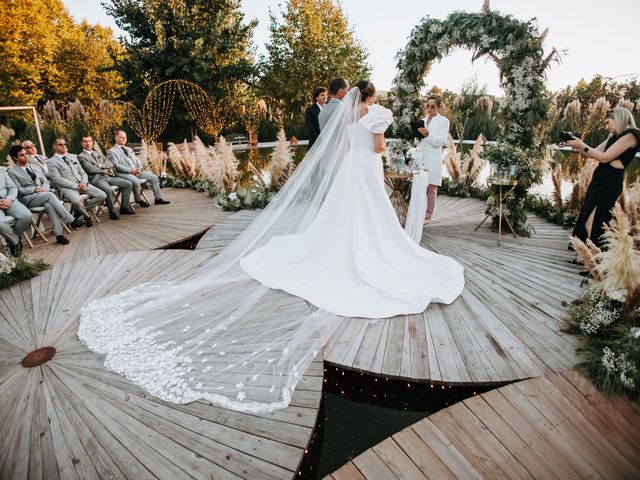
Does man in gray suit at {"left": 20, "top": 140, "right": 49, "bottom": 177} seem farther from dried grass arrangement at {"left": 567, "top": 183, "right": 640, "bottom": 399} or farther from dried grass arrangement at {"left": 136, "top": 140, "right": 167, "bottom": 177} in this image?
dried grass arrangement at {"left": 567, "top": 183, "right": 640, "bottom": 399}

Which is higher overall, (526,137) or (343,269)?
(526,137)

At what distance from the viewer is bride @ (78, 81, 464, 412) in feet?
8.47

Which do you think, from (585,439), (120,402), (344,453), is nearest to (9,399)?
(120,402)

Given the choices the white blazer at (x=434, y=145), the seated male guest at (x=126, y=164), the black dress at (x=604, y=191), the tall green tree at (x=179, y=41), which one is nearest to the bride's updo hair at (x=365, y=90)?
the white blazer at (x=434, y=145)

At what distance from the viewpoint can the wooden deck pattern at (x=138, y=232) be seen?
5.13 meters

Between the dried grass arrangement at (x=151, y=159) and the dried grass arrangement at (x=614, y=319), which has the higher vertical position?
the dried grass arrangement at (x=151, y=159)

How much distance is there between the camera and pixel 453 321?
3182 millimetres

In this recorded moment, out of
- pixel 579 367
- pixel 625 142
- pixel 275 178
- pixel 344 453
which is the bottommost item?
pixel 344 453

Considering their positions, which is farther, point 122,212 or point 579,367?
point 122,212

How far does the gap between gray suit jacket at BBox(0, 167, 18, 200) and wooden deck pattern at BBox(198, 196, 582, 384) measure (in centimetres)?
504

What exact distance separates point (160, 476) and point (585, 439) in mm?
2311

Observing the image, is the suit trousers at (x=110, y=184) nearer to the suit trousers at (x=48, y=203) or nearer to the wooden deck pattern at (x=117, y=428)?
the suit trousers at (x=48, y=203)

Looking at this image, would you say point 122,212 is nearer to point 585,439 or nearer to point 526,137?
point 526,137

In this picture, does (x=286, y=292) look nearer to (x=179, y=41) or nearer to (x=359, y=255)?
(x=359, y=255)
